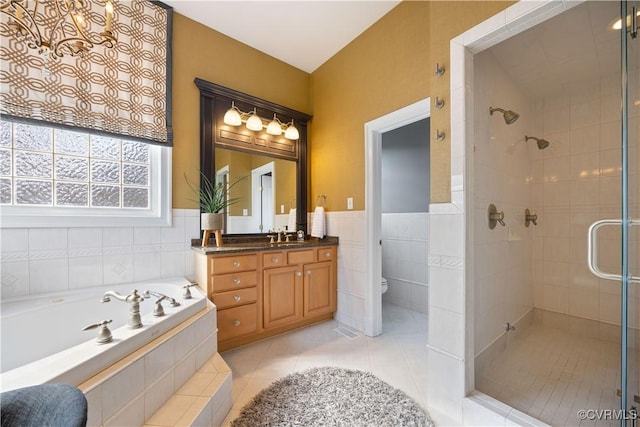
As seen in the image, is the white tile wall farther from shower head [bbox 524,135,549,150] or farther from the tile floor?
shower head [bbox 524,135,549,150]

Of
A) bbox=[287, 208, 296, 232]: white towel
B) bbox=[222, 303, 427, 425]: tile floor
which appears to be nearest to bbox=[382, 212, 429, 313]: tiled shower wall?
bbox=[222, 303, 427, 425]: tile floor

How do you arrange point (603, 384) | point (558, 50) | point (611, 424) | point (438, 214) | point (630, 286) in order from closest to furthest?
point (630, 286)
point (611, 424)
point (438, 214)
point (603, 384)
point (558, 50)

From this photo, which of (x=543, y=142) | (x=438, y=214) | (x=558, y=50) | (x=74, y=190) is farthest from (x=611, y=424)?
(x=74, y=190)

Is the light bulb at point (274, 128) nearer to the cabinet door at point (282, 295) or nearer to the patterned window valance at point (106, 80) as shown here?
the patterned window valance at point (106, 80)

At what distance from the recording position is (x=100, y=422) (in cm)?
96

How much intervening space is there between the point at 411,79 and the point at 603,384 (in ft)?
8.15

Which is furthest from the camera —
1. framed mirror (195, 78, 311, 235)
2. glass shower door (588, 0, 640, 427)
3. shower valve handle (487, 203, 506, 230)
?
framed mirror (195, 78, 311, 235)

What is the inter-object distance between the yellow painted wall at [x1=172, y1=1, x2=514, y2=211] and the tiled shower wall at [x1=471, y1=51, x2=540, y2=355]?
1.28 feet

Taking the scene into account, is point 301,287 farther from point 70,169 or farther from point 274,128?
point 70,169

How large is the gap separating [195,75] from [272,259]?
1.88 m

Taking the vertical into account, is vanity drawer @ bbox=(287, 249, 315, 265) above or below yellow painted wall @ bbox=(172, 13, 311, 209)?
below

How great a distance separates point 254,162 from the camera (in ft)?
9.25

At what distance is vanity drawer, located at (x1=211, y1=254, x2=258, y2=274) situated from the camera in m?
2.02

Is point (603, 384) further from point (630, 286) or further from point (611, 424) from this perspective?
point (630, 286)
